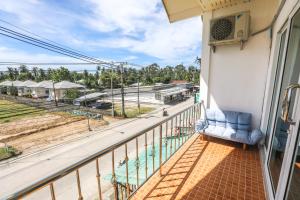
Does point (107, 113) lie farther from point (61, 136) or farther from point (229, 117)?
point (229, 117)

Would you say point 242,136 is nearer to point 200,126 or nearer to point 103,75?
point 200,126

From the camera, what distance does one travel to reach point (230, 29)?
273 centimetres

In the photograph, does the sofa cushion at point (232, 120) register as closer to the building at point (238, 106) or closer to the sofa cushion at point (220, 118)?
the sofa cushion at point (220, 118)

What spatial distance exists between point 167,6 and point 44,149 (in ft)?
30.4

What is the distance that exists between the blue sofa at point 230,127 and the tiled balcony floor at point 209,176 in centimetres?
23

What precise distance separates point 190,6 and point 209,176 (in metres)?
2.97

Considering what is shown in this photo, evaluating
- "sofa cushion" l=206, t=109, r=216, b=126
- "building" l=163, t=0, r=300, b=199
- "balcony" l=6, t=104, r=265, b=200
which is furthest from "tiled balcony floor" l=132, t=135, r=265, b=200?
"sofa cushion" l=206, t=109, r=216, b=126

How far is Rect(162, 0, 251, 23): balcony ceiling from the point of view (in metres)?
2.72

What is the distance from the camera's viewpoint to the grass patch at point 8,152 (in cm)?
758

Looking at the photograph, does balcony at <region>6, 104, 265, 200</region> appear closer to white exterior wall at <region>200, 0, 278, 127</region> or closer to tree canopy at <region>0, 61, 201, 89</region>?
white exterior wall at <region>200, 0, 278, 127</region>

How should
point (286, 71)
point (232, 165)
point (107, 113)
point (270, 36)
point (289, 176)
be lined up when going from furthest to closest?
point (107, 113) < point (270, 36) < point (232, 165) < point (286, 71) < point (289, 176)

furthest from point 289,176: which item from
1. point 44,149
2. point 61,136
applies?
point 61,136

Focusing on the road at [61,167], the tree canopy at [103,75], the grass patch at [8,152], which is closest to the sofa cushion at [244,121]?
the road at [61,167]

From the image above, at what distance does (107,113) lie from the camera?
14930mm
